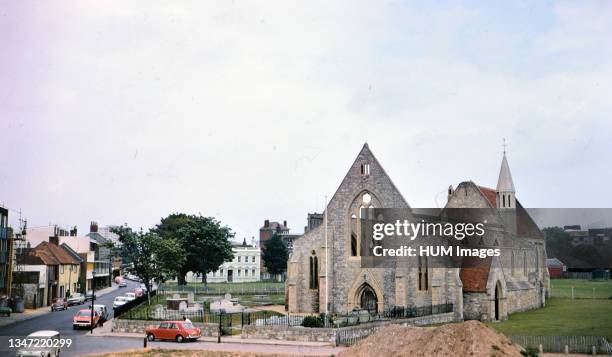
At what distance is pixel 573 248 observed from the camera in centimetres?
10294

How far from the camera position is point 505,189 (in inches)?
2650

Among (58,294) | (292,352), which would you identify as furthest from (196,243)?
(292,352)

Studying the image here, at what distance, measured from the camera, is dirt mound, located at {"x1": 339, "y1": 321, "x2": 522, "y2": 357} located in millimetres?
26219

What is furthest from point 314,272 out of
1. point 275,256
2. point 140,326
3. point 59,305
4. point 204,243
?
point 275,256

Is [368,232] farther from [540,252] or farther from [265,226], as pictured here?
[265,226]

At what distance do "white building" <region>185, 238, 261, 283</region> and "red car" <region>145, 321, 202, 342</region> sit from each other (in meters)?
92.4

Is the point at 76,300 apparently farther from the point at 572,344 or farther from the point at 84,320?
the point at 572,344

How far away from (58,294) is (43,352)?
51.6m

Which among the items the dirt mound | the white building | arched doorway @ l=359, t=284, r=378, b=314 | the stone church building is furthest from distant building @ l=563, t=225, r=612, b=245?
the dirt mound

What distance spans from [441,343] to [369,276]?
2404 centimetres

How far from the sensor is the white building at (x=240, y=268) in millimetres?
130500

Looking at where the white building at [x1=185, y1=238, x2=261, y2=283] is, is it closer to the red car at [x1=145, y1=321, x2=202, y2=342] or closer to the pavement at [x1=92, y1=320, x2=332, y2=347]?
the pavement at [x1=92, y1=320, x2=332, y2=347]

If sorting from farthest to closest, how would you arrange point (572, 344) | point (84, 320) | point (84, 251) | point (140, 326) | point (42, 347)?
point (84, 251), point (84, 320), point (140, 326), point (572, 344), point (42, 347)

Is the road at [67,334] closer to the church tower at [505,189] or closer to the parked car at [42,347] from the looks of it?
the parked car at [42,347]
